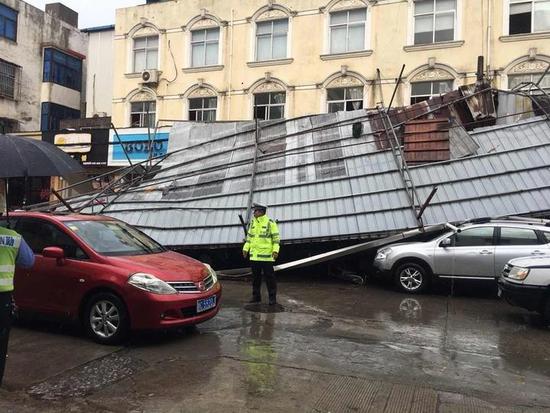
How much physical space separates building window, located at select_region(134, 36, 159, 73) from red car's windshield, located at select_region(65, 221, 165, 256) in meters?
18.6

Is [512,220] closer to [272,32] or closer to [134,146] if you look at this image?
[272,32]

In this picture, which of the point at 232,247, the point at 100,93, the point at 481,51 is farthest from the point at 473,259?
the point at 100,93

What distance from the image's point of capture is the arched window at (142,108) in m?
24.4

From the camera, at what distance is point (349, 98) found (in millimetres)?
21047

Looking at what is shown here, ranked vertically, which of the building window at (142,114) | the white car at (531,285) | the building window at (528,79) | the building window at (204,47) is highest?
the building window at (204,47)

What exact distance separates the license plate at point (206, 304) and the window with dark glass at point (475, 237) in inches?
223

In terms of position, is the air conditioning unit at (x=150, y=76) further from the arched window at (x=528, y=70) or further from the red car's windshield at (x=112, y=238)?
the red car's windshield at (x=112, y=238)

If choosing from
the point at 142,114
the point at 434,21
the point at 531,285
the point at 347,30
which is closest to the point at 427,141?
the point at 531,285

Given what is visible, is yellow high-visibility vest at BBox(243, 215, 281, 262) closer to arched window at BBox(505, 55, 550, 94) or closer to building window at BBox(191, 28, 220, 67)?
arched window at BBox(505, 55, 550, 94)

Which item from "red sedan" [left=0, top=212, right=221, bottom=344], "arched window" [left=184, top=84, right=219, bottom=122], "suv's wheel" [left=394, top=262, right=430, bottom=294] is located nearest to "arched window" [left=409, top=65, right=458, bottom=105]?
"arched window" [left=184, top=84, right=219, bottom=122]

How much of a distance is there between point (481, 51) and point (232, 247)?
12.8m

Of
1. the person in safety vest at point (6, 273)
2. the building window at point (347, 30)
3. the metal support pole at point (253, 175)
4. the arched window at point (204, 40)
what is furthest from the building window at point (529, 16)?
the person in safety vest at point (6, 273)

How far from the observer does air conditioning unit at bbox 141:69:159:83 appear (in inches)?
939

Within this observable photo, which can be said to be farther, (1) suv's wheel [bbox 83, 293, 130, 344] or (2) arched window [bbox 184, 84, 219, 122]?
(2) arched window [bbox 184, 84, 219, 122]
